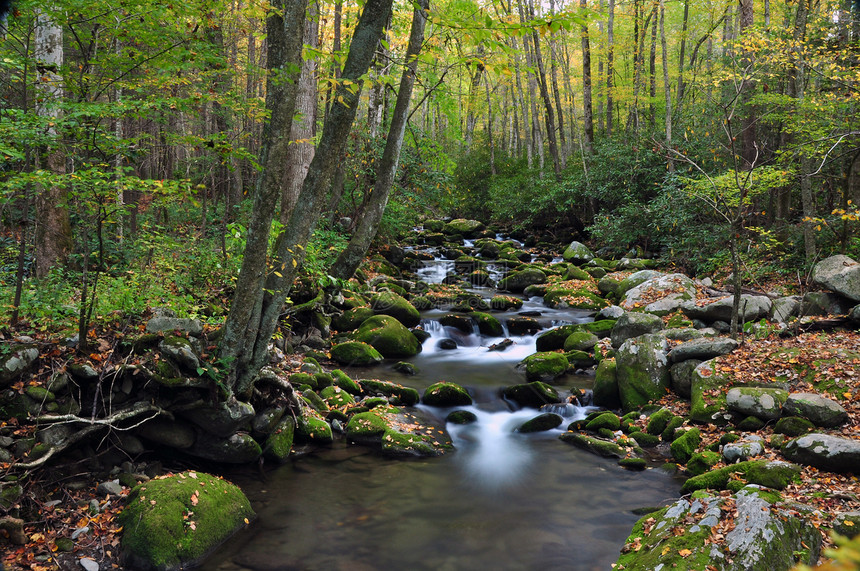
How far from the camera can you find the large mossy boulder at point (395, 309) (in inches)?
468

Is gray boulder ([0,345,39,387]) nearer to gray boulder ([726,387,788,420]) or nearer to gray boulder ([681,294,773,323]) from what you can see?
gray boulder ([726,387,788,420])

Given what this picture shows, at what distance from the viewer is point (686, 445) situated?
254 inches

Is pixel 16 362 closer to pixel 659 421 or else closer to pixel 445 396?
pixel 445 396

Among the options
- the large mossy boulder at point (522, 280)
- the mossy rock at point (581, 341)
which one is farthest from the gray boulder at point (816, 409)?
the large mossy boulder at point (522, 280)

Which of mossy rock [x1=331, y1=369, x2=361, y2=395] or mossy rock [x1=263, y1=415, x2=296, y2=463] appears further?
mossy rock [x1=331, y1=369, x2=361, y2=395]

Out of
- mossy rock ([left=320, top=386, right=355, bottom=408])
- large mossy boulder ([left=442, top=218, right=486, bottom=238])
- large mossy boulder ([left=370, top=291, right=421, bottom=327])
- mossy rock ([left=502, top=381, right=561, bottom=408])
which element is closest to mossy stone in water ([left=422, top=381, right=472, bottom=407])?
mossy rock ([left=502, top=381, right=561, bottom=408])

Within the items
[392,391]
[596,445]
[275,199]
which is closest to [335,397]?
[392,391]

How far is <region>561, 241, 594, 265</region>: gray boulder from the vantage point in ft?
57.1

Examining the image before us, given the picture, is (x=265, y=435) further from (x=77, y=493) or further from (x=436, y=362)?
(x=436, y=362)

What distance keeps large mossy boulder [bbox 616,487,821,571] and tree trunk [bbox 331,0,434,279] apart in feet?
26.4

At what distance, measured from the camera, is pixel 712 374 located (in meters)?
7.33

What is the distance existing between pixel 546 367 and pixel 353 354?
3726mm

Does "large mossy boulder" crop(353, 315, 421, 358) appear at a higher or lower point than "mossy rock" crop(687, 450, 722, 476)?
higher

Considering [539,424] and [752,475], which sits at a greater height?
[752,475]
